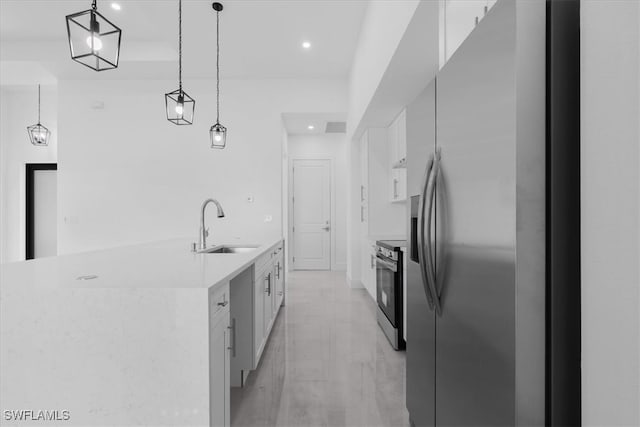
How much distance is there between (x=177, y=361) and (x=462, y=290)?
992 mm

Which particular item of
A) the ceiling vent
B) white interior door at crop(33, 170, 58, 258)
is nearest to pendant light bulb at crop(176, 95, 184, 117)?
the ceiling vent

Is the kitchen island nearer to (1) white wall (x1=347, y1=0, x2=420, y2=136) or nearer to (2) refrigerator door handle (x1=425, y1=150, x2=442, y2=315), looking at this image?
(2) refrigerator door handle (x1=425, y1=150, x2=442, y2=315)

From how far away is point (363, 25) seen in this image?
3936mm

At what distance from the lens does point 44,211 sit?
6.59 m

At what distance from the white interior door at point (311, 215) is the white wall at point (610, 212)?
6.71 metres

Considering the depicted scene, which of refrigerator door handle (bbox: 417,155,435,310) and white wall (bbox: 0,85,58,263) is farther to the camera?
white wall (bbox: 0,85,58,263)

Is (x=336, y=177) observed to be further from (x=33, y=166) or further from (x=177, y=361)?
(x=177, y=361)

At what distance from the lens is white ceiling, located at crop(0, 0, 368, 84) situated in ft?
12.2

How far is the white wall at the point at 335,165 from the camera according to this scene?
24.5 ft

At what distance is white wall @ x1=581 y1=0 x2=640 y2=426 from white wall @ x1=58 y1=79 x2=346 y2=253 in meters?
4.78

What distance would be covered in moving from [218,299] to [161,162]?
4637mm

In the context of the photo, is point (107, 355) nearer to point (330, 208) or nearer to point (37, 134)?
point (37, 134)

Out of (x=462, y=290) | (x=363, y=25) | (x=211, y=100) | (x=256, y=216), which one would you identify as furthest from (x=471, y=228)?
(x=211, y=100)

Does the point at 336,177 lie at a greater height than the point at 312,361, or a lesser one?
greater
